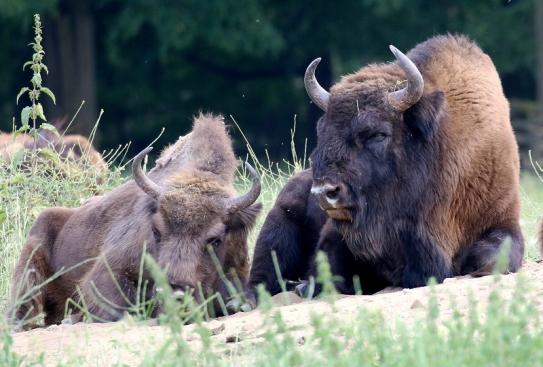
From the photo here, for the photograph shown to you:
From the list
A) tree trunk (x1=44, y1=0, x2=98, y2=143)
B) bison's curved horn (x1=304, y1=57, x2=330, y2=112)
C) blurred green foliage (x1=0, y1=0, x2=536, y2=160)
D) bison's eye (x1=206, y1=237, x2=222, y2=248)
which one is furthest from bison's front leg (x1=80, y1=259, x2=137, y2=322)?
tree trunk (x1=44, y1=0, x2=98, y2=143)

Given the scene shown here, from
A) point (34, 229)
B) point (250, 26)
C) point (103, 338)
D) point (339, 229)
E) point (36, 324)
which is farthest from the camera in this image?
point (250, 26)

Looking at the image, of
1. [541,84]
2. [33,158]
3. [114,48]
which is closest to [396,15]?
[541,84]

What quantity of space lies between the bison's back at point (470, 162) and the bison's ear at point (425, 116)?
116 millimetres

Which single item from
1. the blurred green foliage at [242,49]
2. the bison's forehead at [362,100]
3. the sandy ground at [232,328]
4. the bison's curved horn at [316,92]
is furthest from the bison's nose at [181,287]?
the blurred green foliage at [242,49]

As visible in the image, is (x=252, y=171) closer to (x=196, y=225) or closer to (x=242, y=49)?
(x=196, y=225)

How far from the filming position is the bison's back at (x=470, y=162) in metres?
8.70

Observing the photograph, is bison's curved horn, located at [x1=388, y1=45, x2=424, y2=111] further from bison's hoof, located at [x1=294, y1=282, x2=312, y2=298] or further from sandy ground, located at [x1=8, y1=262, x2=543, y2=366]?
bison's hoof, located at [x1=294, y1=282, x2=312, y2=298]

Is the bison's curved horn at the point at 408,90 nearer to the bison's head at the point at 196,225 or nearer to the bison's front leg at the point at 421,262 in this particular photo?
the bison's front leg at the point at 421,262

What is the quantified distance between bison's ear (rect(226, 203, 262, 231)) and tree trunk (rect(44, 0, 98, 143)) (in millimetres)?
17798

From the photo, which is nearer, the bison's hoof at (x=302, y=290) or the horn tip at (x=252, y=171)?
the horn tip at (x=252, y=171)

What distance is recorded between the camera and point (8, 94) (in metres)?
29.3

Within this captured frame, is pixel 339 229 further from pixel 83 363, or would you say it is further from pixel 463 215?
pixel 83 363

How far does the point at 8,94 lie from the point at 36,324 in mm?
20653

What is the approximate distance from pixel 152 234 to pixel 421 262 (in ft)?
5.91
